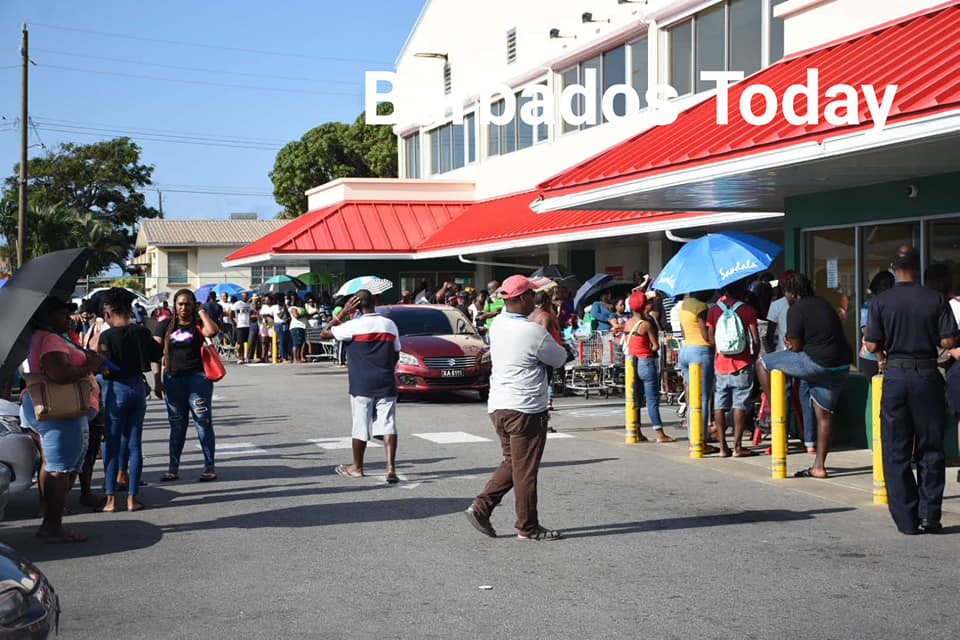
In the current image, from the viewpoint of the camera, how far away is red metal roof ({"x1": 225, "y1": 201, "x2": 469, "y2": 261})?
33.4m

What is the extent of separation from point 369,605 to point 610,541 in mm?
2333

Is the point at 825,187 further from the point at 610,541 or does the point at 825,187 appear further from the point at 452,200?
the point at 452,200

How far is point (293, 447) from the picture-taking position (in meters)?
13.7

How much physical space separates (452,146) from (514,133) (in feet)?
16.9

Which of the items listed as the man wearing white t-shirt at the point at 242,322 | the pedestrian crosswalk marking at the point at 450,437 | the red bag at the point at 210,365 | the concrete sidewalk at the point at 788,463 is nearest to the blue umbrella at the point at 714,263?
the concrete sidewalk at the point at 788,463

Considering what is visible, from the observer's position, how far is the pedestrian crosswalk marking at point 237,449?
13.3m

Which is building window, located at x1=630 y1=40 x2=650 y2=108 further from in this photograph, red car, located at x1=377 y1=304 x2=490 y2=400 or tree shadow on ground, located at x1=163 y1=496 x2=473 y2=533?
tree shadow on ground, located at x1=163 y1=496 x2=473 y2=533

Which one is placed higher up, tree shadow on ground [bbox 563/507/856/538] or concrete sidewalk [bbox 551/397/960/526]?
concrete sidewalk [bbox 551/397/960/526]

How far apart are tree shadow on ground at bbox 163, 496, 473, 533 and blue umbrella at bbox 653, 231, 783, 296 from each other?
4.68 metres

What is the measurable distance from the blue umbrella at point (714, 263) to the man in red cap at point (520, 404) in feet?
17.3

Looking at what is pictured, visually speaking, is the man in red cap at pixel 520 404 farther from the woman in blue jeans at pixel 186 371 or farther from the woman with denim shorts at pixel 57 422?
the woman in blue jeans at pixel 186 371

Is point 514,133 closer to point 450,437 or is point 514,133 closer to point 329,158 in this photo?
point 450,437

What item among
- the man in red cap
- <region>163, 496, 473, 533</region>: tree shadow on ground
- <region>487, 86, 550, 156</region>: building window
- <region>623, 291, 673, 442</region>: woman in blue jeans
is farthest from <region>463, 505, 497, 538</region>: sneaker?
<region>487, 86, 550, 156</region>: building window

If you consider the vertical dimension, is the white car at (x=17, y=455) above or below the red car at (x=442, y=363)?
below
